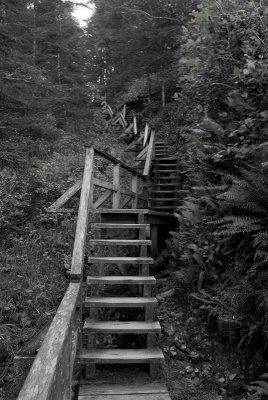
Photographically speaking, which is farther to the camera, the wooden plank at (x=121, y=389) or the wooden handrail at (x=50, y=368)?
the wooden plank at (x=121, y=389)

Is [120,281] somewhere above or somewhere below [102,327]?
above

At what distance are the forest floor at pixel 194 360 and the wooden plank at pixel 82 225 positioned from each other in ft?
6.52

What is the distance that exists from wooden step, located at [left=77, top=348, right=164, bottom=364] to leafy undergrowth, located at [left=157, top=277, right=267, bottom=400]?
2.06 ft

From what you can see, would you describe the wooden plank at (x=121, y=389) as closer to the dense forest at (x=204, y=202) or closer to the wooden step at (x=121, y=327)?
the wooden step at (x=121, y=327)

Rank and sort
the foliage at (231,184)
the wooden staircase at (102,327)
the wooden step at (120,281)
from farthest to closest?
the wooden step at (120,281) → the foliage at (231,184) → the wooden staircase at (102,327)

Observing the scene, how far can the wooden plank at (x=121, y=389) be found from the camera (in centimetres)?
350

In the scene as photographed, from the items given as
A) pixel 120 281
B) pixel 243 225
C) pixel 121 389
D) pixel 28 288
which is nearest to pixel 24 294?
pixel 28 288

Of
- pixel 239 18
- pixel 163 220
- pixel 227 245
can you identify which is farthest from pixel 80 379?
pixel 239 18

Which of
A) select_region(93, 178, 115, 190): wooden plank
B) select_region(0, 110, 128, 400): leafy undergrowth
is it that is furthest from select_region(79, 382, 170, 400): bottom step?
select_region(93, 178, 115, 190): wooden plank

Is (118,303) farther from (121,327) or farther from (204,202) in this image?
(204,202)

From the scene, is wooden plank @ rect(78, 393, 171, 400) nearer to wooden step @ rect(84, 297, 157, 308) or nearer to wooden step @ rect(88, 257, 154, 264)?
wooden step @ rect(84, 297, 157, 308)

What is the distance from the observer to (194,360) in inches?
184

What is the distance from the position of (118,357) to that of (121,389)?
35cm

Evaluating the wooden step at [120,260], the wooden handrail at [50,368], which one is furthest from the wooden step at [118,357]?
the wooden handrail at [50,368]
